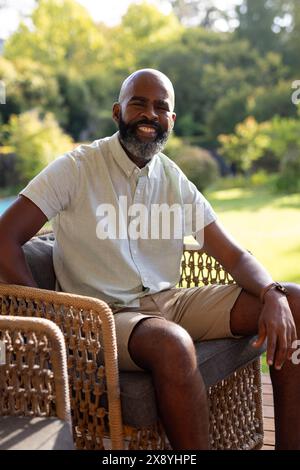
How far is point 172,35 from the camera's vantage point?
1423 cm

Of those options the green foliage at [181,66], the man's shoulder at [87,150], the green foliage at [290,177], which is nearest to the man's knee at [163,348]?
the man's shoulder at [87,150]

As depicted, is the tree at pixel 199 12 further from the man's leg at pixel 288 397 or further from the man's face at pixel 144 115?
the man's leg at pixel 288 397

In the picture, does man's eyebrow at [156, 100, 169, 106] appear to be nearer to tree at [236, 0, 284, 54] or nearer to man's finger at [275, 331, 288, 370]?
man's finger at [275, 331, 288, 370]

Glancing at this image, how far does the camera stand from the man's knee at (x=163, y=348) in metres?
1.33

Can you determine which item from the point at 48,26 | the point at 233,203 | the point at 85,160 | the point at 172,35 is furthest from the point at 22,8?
the point at 85,160

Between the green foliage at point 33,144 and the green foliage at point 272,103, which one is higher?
the green foliage at point 272,103

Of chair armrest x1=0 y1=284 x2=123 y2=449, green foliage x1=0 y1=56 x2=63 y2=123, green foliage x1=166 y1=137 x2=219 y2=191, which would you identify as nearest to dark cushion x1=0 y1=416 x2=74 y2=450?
chair armrest x1=0 y1=284 x2=123 y2=449

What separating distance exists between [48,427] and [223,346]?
539 mm

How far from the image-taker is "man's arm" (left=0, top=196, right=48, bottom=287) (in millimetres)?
1527

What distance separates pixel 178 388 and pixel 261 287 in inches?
17.3

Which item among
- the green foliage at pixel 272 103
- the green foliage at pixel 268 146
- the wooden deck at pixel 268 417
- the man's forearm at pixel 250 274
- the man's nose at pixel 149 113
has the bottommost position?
the wooden deck at pixel 268 417

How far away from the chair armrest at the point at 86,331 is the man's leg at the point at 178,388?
3.4 inches

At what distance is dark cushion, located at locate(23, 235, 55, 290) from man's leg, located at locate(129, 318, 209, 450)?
1.60ft
